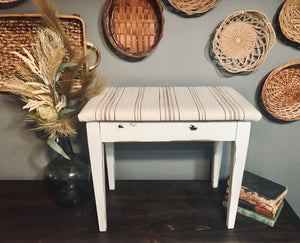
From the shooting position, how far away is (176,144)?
51.3 inches

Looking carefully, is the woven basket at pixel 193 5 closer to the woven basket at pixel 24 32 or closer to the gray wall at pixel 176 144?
the gray wall at pixel 176 144

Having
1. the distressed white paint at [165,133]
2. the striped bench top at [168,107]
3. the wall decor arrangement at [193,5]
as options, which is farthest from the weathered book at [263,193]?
the wall decor arrangement at [193,5]

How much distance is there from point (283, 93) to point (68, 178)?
3.52 ft

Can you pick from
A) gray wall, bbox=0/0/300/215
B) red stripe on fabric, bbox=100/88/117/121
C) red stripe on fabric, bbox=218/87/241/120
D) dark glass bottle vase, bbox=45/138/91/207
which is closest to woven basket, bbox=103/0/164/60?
gray wall, bbox=0/0/300/215

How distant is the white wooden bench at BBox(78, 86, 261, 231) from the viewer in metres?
0.83

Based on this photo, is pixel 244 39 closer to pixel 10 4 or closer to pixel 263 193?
pixel 263 193

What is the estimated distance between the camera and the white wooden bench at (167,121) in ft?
2.73

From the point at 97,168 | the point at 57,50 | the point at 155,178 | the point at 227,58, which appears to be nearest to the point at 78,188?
the point at 97,168

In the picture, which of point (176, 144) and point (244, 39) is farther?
point (176, 144)

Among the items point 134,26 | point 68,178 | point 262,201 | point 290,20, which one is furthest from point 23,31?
point 262,201

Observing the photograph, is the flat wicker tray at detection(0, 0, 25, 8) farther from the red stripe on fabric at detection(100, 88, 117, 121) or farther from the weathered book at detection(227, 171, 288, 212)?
the weathered book at detection(227, 171, 288, 212)

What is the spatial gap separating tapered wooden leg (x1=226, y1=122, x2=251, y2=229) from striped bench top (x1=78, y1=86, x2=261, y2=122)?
0.17 feet

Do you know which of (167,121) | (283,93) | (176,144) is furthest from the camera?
(176,144)

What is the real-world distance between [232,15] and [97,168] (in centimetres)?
86
